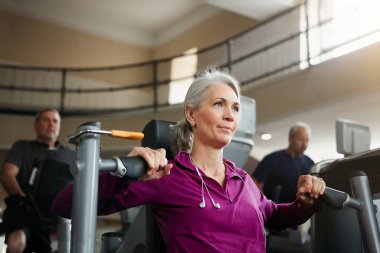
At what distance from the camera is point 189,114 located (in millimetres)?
1652

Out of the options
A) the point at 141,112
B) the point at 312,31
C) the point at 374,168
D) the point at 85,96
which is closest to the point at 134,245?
the point at 374,168

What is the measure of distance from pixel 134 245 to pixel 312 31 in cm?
556

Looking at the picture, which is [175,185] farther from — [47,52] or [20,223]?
[47,52]

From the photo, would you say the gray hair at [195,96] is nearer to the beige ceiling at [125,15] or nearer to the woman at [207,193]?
the woman at [207,193]

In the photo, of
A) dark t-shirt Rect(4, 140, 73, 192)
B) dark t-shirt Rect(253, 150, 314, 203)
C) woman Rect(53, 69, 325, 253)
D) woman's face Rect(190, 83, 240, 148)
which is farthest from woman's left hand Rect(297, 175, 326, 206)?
dark t-shirt Rect(253, 150, 314, 203)

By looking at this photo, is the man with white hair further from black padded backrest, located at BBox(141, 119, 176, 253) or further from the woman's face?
the woman's face

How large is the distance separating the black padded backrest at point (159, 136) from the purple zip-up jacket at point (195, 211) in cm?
17

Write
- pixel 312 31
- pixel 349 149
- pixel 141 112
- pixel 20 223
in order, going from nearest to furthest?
1. pixel 349 149
2. pixel 20 223
3. pixel 312 31
4. pixel 141 112

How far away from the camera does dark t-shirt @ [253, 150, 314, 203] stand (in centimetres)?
395

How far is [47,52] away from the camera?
9.66m

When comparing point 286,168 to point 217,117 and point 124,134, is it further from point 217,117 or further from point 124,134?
point 124,134

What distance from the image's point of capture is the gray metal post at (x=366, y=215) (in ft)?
4.50

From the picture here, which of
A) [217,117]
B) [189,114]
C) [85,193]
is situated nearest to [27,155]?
[189,114]

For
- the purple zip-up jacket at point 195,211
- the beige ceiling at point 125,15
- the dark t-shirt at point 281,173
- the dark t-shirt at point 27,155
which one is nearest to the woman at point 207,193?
the purple zip-up jacket at point 195,211
